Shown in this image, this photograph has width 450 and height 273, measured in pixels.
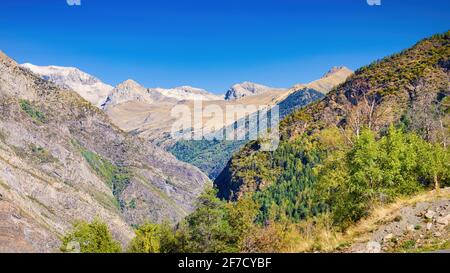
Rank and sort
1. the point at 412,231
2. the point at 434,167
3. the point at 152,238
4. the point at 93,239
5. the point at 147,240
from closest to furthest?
1. the point at 412,231
2. the point at 434,167
3. the point at 152,238
4. the point at 147,240
5. the point at 93,239

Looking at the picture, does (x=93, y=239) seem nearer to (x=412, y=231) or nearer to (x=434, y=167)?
(x=434, y=167)

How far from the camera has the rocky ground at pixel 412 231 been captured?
22638mm

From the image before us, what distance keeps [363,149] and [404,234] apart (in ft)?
65.7

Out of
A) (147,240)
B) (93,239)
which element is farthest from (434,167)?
(93,239)

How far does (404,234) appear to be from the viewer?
24281mm

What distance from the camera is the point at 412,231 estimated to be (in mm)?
24312

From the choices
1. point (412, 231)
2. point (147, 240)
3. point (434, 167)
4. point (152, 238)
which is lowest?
point (147, 240)

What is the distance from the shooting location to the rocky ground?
74.3 feet

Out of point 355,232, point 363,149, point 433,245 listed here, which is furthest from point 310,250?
point 363,149
